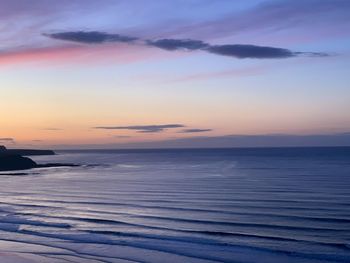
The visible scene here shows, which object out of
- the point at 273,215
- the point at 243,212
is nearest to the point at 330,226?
the point at 273,215

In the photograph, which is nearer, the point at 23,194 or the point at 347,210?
the point at 347,210

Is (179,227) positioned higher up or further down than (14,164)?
higher up

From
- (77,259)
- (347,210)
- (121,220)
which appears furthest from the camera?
(347,210)

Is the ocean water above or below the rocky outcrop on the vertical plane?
above

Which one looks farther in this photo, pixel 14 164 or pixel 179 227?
pixel 14 164

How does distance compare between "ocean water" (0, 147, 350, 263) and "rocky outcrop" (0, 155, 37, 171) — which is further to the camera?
"rocky outcrop" (0, 155, 37, 171)

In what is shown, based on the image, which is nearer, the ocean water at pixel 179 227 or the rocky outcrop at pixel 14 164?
the ocean water at pixel 179 227

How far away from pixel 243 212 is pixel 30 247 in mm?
14928

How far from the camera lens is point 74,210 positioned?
3488cm

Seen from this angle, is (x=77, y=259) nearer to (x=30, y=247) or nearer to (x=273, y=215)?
(x=30, y=247)

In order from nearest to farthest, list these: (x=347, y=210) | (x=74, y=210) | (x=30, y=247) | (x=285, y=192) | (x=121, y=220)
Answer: (x=30, y=247) → (x=121, y=220) → (x=347, y=210) → (x=74, y=210) → (x=285, y=192)

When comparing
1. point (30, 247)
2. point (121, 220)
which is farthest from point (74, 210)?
point (30, 247)

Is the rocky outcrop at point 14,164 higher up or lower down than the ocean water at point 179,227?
lower down

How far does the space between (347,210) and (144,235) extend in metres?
14.6
